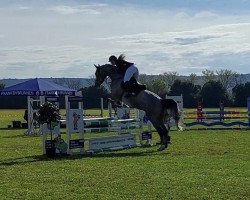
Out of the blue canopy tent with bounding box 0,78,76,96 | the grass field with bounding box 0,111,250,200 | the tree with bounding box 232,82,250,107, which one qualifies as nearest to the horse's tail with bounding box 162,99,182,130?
the grass field with bounding box 0,111,250,200

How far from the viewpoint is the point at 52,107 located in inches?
601

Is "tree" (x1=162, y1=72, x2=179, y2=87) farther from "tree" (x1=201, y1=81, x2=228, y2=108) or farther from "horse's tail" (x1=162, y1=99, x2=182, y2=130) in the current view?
"horse's tail" (x1=162, y1=99, x2=182, y2=130)

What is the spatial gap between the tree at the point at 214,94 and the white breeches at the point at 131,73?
57.3 metres

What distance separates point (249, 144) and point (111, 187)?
9.51 meters

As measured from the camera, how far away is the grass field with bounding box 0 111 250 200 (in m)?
8.49

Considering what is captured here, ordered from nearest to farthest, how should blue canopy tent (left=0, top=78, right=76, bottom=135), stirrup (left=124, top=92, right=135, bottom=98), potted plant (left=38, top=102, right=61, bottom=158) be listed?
potted plant (left=38, top=102, right=61, bottom=158), stirrup (left=124, top=92, right=135, bottom=98), blue canopy tent (left=0, top=78, right=76, bottom=135)

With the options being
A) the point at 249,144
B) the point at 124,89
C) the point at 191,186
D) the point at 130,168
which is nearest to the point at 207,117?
the point at 249,144

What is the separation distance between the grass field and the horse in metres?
1.05

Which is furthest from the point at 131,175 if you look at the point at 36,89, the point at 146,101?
the point at 36,89

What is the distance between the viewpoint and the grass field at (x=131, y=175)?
8.49 m

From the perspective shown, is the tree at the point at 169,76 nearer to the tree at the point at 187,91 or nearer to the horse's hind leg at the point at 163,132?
the tree at the point at 187,91

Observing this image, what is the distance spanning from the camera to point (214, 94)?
7262 cm

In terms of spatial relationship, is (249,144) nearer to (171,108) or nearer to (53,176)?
(171,108)

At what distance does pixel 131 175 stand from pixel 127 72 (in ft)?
18.2
